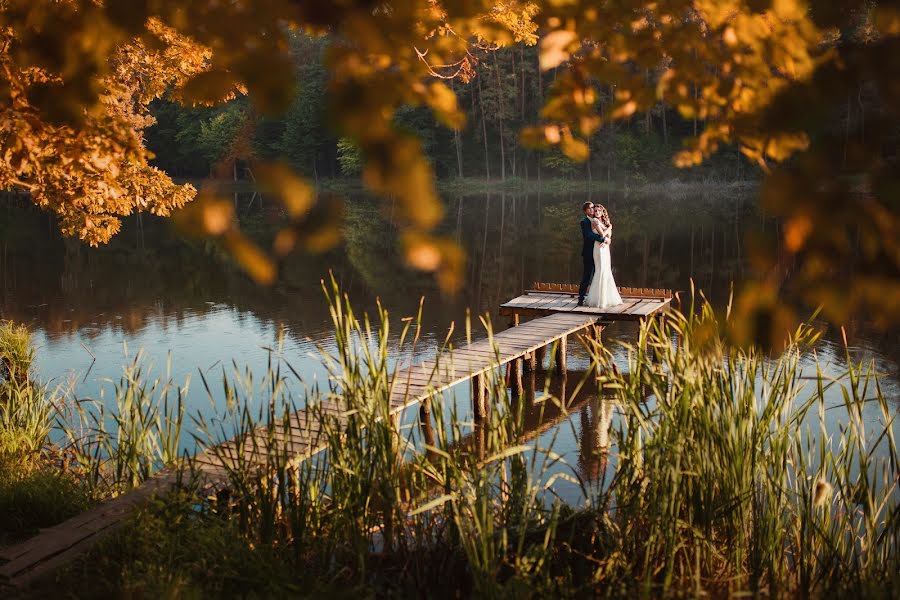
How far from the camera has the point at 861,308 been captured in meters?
17.8

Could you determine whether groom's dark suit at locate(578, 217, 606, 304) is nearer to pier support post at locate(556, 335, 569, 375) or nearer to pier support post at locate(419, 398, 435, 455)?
pier support post at locate(556, 335, 569, 375)

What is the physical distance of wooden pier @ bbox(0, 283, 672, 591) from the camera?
16.3 feet

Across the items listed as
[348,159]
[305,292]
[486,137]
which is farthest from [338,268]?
[348,159]

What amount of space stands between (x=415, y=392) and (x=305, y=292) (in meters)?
12.6

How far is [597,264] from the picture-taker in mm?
14375

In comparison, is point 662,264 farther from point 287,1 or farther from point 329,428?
point 287,1

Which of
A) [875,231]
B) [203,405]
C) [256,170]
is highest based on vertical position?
[256,170]

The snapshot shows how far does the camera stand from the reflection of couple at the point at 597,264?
1430 cm

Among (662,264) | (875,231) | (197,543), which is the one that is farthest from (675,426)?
(662,264)

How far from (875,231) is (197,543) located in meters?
3.78

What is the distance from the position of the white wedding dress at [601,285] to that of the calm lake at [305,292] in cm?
81

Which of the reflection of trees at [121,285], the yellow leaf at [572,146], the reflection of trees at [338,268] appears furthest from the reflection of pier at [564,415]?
the reflection of trees at [121,285]

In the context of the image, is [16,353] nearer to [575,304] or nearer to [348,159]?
[575,304]

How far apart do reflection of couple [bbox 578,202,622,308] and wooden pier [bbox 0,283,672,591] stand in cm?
27
